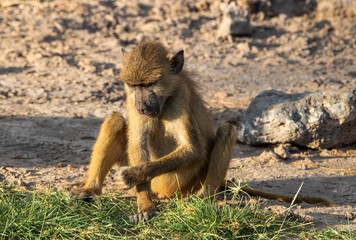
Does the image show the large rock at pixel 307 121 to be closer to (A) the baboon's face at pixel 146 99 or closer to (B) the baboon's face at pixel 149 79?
(B) the baboon's face at pixel 149 79

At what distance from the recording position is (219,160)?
6977mm

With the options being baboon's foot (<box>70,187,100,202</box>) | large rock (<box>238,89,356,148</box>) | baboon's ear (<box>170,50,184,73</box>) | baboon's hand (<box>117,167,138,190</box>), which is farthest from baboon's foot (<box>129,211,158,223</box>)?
large rock (<box>238,89,356,148</box>)

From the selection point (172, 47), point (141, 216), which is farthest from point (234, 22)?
point (141, 216)

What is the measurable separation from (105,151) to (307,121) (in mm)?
2859

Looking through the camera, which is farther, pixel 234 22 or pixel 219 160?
pixel 234 22

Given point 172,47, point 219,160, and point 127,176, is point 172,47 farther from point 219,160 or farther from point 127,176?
point 127,176

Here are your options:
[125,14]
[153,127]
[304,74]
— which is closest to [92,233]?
[153,127]

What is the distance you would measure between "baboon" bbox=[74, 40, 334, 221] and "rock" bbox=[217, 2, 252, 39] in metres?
5.15

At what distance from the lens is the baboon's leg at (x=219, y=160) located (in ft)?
22.7

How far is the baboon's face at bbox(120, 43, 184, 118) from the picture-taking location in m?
6.72

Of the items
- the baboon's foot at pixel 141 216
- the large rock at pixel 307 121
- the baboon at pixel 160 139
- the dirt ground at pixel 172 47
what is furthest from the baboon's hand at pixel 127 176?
the large rock at pixel 307 121

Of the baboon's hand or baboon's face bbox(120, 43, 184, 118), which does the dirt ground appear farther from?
baboon's face bbox(120, 43, 184, 118)

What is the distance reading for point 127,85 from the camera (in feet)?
22.5

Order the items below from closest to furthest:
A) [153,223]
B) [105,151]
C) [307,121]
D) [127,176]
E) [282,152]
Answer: [153,223]
[127,176]
[105,151]
[282,152]
[307,121]
